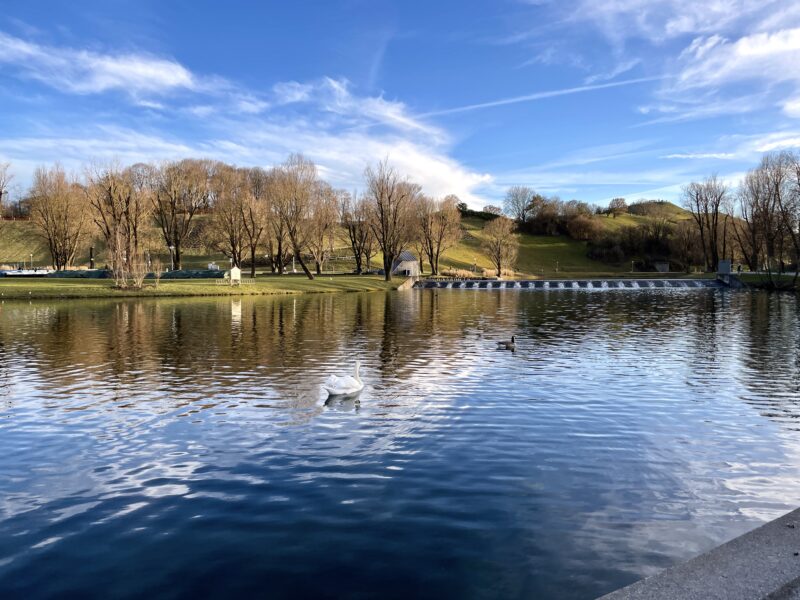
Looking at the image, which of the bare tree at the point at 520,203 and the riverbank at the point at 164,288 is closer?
the riverbank at the point at 164,288

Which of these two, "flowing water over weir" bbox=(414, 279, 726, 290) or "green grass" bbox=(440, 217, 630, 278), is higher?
"green grass" bbox=(440, 217, 630, 278)

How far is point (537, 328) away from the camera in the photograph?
1415 inches

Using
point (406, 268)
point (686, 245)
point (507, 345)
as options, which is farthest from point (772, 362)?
point (686, 245)

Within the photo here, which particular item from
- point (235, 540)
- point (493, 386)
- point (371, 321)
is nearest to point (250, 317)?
point (371, 321)

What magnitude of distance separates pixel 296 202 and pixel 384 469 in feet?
258

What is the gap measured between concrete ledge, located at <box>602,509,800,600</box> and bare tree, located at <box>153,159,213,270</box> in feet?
321

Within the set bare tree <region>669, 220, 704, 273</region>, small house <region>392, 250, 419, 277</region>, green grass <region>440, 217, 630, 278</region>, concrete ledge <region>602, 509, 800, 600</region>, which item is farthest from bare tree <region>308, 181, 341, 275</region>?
concrete ledge <region>602, 509, 800, 600</region>

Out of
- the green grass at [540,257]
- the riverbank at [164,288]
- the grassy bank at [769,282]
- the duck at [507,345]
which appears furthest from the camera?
the green grass at [540,257]

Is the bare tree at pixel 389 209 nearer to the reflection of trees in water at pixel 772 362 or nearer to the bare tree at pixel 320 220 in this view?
the bare tree at pixel 320 220

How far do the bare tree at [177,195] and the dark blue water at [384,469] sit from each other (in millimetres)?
78966

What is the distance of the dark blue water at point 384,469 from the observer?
788 centimetres

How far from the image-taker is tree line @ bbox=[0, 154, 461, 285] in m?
84.9

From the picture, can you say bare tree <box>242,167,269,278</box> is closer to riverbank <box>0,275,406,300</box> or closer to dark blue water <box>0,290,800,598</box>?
riverbank <box>0,275,406,300</box>

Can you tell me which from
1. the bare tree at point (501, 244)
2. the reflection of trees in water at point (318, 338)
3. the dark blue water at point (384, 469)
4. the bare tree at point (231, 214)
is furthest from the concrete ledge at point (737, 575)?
the bare tree at point (501, 244)
